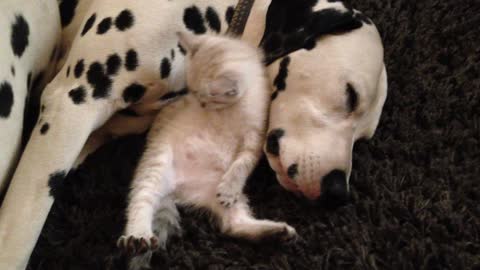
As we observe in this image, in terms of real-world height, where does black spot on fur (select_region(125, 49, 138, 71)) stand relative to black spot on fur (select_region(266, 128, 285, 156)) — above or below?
above

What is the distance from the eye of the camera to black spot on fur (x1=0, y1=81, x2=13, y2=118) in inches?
52.2

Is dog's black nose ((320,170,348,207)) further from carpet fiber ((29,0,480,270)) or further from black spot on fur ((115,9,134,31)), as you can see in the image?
black spot on fur ((115,9,134,31))

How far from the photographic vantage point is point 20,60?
1438 millimetres

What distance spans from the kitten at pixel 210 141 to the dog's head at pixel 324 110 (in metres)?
0.07

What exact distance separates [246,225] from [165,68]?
1.54ft

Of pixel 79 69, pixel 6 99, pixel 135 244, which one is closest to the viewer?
pixel 135 244

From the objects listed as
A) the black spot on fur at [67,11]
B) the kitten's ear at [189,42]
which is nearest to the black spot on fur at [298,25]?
the kitten's ear at [189,42]

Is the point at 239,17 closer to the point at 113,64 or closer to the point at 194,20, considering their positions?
the point at 194,20

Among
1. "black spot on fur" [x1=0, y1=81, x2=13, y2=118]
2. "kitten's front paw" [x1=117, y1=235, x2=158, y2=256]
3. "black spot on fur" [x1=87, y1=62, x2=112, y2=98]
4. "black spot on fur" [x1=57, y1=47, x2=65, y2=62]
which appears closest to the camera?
"kitten's front paw" [x1=117, y1=235, x2=158, y2=256]

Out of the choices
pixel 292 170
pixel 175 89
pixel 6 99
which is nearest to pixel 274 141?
pixel 292 170

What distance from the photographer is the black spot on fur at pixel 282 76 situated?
1.57m

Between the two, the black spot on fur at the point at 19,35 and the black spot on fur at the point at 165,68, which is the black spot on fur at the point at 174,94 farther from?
the black spot on fur at the point at 19,35

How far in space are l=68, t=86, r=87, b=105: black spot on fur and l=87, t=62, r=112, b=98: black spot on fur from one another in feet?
0.08

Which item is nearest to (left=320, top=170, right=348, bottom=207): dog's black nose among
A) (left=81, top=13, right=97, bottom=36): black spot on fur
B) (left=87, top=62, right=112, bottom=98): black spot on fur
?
(left=87, top=62, right=112, bottom=98): black spot on fur
